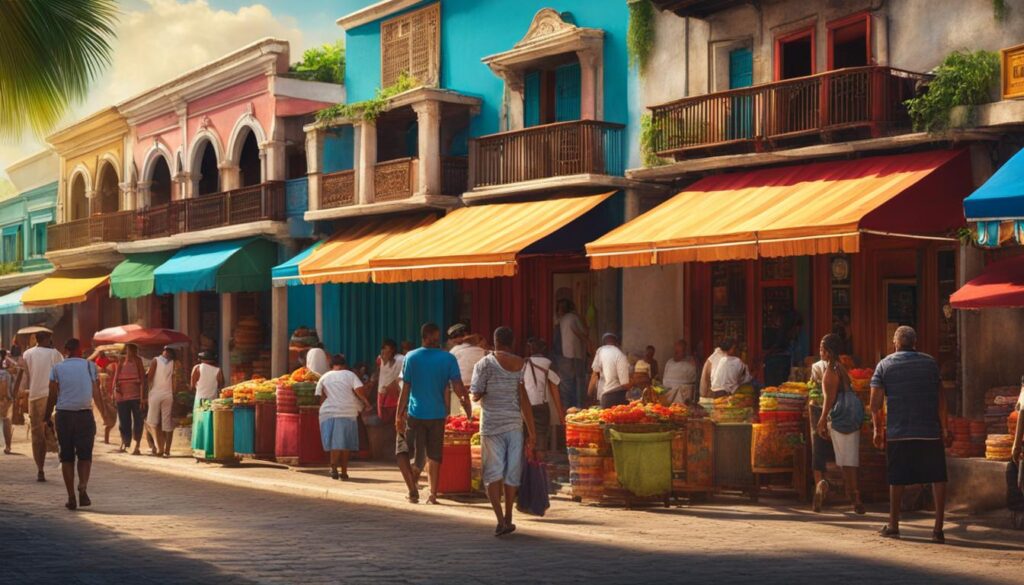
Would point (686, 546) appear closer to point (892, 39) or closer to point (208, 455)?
point (892, 39)

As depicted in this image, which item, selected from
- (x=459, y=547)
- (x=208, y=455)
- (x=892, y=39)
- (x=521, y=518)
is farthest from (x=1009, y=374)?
(x=208, y=455)

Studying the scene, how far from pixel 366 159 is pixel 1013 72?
554 inches

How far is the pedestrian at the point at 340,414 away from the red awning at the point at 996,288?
760 centimetres

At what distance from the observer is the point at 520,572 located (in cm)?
1033

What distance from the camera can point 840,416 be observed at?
14.1m

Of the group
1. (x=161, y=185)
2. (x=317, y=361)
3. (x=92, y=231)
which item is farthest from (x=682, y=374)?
(x=92, y=231)

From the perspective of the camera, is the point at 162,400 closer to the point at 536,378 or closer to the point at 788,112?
the point at 536,378

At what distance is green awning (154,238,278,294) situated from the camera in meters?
30.8

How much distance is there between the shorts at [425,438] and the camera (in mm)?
14773

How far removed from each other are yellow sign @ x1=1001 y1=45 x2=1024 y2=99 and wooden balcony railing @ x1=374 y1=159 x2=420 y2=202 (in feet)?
40.6

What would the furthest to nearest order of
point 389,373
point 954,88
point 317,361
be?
point 317,361
point 389,373
point 954,88

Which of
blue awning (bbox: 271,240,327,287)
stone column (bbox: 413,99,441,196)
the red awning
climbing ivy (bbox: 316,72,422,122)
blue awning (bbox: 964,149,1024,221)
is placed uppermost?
climbing ivy (bbox: 316,72,422,122)

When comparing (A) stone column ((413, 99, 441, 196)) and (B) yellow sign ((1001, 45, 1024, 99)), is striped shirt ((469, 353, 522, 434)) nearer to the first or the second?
(B) yellow sign ((1001, 45, 1024, 99))

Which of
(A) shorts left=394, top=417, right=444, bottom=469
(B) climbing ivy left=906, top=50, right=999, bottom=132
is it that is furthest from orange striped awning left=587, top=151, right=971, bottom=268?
(A) shorts left=394, top=417, right=444, bottom=469
